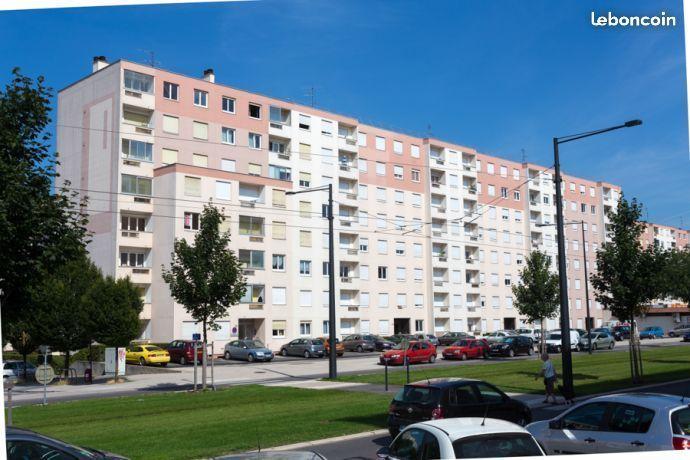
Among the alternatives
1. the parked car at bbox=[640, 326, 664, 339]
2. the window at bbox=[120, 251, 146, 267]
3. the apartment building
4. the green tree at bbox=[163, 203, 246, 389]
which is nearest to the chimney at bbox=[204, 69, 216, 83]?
the apartment building

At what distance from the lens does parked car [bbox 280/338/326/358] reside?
5016cm

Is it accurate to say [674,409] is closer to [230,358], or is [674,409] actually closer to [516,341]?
[516,341]

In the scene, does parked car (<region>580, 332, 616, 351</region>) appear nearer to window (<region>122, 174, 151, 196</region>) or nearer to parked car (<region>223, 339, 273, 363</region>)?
parked car (<region>223, 339, 273, 363</region>)

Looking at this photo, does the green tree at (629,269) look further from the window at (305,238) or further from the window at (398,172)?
the window at (398,172)

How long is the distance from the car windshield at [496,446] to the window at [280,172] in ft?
176

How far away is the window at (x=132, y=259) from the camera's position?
168 feet

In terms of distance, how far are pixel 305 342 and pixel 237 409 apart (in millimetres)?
31677

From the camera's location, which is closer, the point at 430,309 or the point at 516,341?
the point at 516,341

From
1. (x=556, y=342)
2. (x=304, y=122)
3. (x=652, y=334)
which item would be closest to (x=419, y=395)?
(x=556, y=342)

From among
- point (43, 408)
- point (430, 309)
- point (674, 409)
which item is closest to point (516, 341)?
point (430, 309)

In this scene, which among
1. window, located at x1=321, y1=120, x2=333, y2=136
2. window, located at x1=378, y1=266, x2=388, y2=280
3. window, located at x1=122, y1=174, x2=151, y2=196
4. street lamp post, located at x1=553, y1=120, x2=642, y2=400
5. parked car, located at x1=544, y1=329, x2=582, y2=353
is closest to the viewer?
street lamp post, located at x1=553, y1=120, x2=642, y2=400

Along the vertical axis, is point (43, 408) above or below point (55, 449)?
below

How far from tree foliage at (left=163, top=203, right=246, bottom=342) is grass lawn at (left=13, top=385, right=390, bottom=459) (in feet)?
11.4

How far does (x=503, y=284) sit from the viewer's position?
3167 inches
